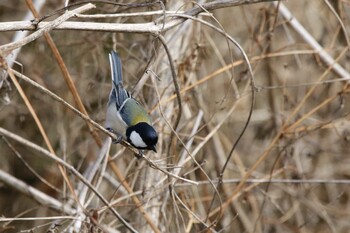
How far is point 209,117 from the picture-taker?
394 cm

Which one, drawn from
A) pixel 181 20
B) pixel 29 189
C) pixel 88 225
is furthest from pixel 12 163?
pixel 181 20

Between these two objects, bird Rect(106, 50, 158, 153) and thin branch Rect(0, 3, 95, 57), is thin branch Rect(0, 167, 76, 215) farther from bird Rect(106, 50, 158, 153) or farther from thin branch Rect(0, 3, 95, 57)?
thin branch Rect(0, 3, 95, 57)

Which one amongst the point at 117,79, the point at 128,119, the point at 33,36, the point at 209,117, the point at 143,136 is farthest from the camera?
the point at 209,117

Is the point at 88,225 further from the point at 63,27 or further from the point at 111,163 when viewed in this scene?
the point at 63,27

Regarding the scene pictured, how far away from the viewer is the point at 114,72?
2.99 meters

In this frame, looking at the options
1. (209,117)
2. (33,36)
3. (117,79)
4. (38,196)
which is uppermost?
(33,36)

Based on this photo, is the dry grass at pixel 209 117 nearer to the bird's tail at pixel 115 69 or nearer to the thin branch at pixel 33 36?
the bird's tail at pixel 115 69

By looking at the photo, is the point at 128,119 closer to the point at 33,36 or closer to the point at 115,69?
the point at 115,69

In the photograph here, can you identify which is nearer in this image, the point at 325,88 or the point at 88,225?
the point at 88,225

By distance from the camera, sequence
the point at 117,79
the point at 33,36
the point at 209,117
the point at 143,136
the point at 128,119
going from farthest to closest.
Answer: the point at 209,117
the point at 117,79
the point at 128,119
the point at 143,136
the point at 33,36

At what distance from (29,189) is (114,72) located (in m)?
0.97

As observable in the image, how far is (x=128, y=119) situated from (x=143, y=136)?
10.0 inches

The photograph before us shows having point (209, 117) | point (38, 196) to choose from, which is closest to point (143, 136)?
point (38, 196)

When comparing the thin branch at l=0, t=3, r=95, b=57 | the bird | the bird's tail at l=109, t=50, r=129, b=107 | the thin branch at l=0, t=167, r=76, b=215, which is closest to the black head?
the bird
